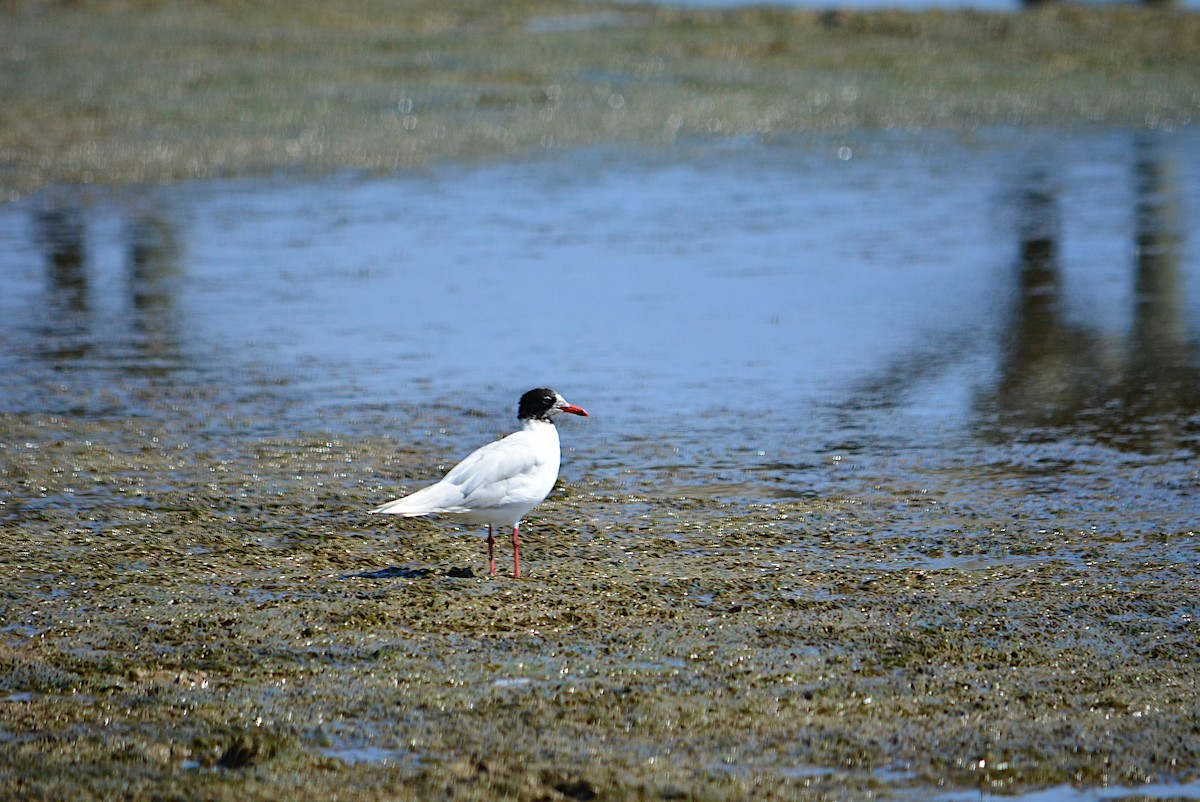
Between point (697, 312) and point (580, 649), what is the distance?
7.22m

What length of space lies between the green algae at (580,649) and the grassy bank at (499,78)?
12989 millimetres

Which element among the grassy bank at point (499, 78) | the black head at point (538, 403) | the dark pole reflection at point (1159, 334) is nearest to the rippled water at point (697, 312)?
the dark pole reflection at point (1159, 334)

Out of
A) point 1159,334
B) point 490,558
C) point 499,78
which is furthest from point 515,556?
point 499,78

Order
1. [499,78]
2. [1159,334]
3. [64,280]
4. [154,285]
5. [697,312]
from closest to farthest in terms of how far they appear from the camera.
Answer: [1159,334] → [697,312] → [154,285] → [64,280] → [499,78]

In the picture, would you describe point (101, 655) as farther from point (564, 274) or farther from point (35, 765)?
point (564, 274)

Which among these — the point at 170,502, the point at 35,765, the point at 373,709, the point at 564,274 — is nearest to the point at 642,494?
the point at 170,502

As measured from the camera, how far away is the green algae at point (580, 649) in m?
5.04

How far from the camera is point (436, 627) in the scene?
631 cm

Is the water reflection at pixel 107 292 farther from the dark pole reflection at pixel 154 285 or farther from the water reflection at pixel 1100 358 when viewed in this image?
the water reflection at pixel 1100 358

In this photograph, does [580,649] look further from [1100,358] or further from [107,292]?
[107,292]

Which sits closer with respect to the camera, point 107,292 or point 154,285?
point 107,292

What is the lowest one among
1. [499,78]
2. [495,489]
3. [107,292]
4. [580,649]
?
[580,649]

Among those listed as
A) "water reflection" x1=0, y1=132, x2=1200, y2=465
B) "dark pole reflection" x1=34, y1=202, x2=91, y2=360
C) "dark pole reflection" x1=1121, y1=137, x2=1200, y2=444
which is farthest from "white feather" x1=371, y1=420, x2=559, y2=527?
"dark pole reflection" x1=34, y1=202, x2=91, y2=360

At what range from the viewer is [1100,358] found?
37.2 ft
